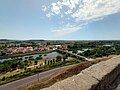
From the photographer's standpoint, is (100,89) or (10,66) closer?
(100,89)

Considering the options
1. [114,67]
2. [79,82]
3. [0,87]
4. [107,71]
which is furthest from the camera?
[0,87]

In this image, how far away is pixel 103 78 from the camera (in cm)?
340

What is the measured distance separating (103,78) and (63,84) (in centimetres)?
96

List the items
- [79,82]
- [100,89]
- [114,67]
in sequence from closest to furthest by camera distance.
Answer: [79,82], [100,89], [114,67]

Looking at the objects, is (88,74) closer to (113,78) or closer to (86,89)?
(86,89)

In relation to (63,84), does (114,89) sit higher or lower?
lower

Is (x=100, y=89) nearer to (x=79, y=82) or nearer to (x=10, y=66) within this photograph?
(x=79, y=82)

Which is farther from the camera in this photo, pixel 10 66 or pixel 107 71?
pixel 10 66

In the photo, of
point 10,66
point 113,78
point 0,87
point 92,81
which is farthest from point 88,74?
point 10,66

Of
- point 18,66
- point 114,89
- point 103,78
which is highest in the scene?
point 103,78

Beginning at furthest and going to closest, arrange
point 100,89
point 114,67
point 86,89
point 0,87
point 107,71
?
point 0,87, point 114,67, point 107,71, point 100,89, point 86,89

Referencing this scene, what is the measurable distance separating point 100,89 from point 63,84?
33.9 inches

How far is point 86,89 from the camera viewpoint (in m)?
2.70

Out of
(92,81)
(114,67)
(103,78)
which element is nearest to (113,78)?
(114,67)
